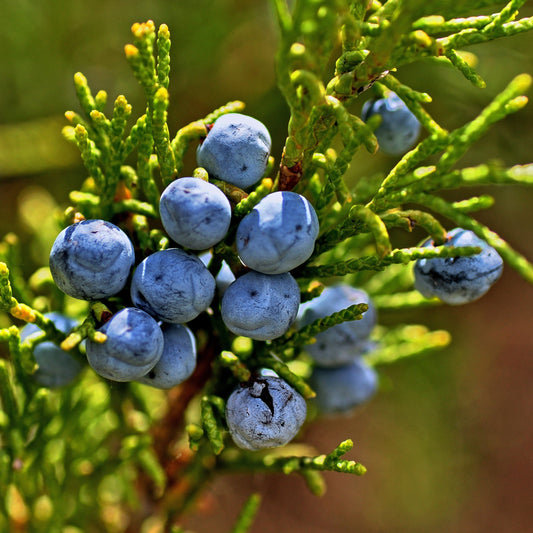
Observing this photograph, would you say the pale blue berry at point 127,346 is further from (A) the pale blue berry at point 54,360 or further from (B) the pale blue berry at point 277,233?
(A) the pale blue berry at point 54,360

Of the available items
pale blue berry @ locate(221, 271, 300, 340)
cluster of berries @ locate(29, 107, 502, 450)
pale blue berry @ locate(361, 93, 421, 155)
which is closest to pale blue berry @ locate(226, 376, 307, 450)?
cluster of berries @ locate(29, 107, 502, 450)

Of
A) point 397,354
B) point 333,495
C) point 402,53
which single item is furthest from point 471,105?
point 333,495

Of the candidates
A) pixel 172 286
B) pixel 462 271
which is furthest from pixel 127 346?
pixel 462 271

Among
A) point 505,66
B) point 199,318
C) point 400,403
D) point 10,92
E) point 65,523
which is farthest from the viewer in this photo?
point 400,403

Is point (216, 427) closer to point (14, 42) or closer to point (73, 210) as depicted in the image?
point (73, 210)

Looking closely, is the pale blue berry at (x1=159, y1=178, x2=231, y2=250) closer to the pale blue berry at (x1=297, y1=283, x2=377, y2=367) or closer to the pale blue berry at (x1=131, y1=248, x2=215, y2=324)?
the pale blue berry at (x1=131, y1=248, x2=215, y2=324)

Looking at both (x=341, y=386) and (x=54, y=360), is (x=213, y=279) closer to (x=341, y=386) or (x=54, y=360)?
(x=54, y=360)
